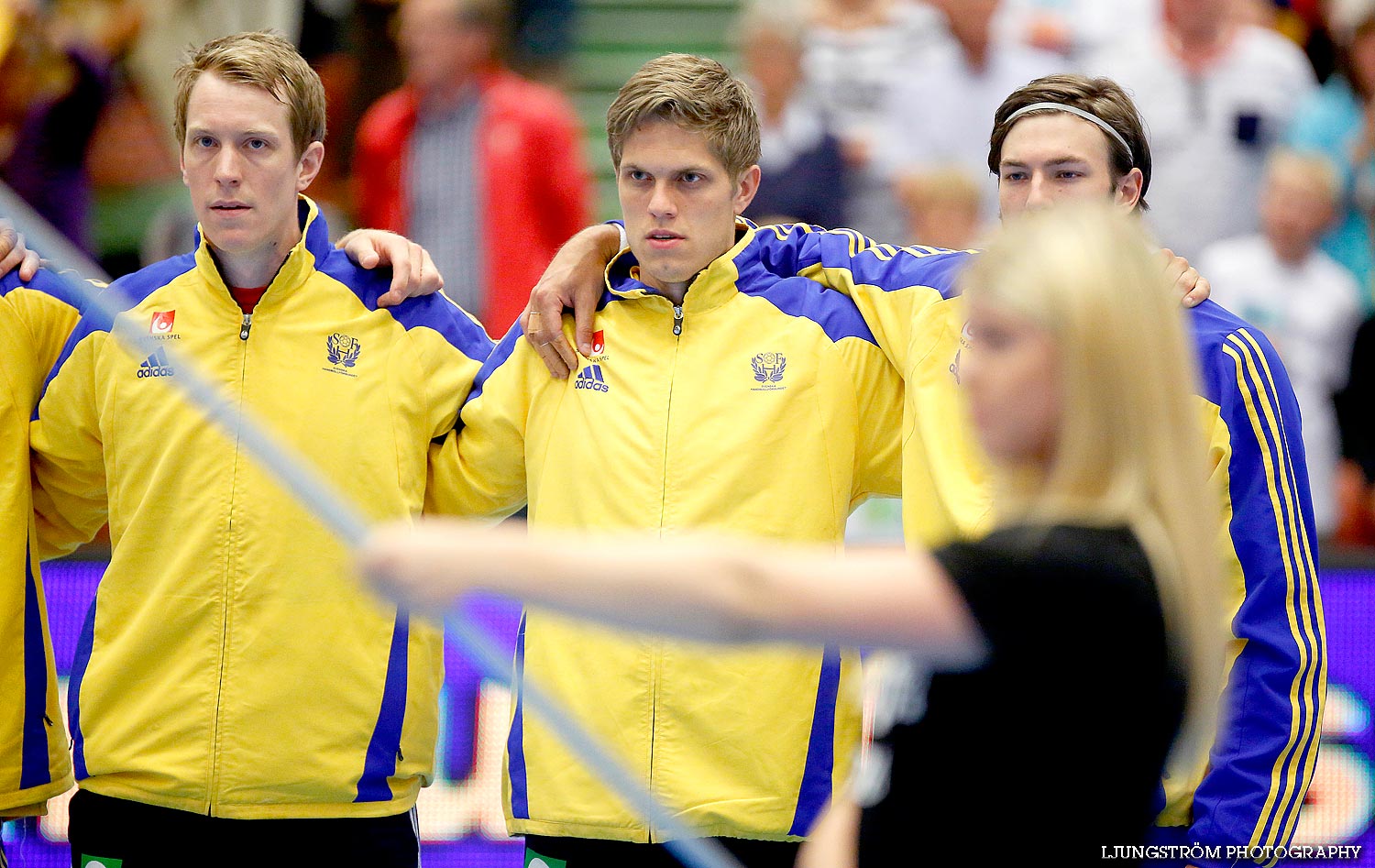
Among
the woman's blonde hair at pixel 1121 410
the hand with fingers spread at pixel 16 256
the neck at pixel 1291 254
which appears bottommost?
the woman's blonde hair at pixel 1121 410

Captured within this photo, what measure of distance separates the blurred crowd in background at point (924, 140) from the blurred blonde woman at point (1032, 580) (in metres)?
5.09

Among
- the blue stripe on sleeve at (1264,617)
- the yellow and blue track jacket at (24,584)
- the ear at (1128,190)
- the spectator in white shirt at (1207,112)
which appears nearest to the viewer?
the blue stripe on sleeve at (1264,617)

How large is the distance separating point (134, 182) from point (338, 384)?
465 cm

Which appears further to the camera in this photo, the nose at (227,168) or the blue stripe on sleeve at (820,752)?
the nose at (227,168)

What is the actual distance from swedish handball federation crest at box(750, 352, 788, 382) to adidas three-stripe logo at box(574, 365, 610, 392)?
313 millimetres

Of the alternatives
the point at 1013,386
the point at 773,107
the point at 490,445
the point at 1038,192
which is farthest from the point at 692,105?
the point at 773,107

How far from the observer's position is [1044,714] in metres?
1.64

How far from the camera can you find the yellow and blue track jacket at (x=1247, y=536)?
2.86m

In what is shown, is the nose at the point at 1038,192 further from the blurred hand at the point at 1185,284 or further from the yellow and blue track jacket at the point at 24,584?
the yellow and blue track jacket at the point at 24,584

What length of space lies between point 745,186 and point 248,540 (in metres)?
1.30

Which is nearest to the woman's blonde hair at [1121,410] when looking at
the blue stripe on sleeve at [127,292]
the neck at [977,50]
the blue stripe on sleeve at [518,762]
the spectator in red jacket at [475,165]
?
the blue stripe on sleeve at [518,762]

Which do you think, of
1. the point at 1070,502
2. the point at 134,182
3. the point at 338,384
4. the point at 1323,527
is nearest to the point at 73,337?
the point at 338,384

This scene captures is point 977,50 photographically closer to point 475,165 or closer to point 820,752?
point 475,165

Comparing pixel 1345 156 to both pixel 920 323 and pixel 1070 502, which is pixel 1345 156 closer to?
pixel 920 323
